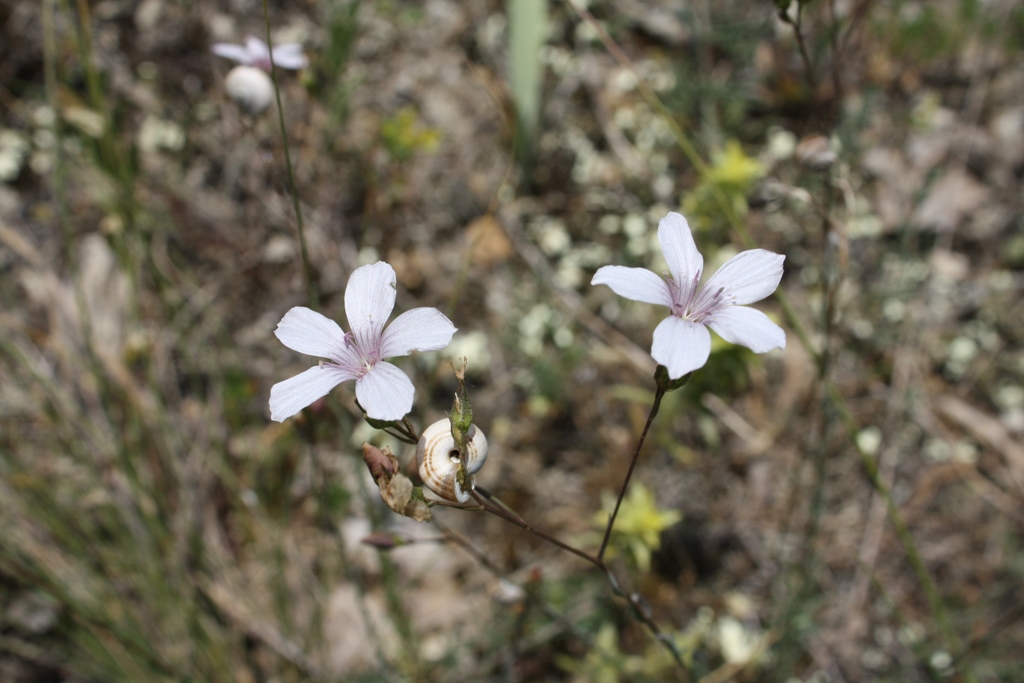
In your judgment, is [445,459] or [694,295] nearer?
[445,459]

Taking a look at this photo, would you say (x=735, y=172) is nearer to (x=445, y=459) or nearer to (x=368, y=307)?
(x=368, y=307)

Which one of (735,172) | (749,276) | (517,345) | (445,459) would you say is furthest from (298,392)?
(735,172)

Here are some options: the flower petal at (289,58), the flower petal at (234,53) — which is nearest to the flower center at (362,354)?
the flower petal at (289,58)

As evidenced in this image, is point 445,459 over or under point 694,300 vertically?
under

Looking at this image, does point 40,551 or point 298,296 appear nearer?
point 40,551

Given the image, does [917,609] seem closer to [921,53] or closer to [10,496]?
[921,53]

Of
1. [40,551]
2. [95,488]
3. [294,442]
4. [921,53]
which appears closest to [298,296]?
[294,442]
